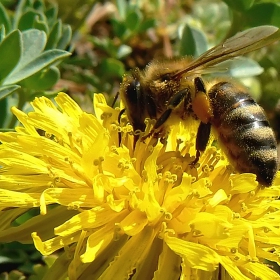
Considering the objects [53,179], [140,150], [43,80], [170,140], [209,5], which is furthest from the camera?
[209,5]

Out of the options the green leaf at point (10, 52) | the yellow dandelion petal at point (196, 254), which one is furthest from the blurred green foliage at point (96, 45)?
the yellow dandelion petal at point (196, 254)

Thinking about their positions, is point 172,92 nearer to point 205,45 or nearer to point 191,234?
point 191,234

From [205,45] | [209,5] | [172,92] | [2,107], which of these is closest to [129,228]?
[172,92]

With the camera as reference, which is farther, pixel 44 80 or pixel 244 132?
pixel 44 80

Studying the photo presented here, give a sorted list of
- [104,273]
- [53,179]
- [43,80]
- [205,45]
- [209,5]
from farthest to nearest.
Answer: [209,5], [205,45], [43,80], [53,179], [104,273]

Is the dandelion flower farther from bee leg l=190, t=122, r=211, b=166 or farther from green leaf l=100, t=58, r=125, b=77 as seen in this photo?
green leaf l=100, t=58, r=125, b=77

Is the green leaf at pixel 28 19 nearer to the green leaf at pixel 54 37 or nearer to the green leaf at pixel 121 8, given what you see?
the green leaf at pixel 54 37

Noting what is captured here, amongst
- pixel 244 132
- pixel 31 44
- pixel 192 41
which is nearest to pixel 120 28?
pixel 192 41

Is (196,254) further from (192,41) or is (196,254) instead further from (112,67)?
(112,67)
